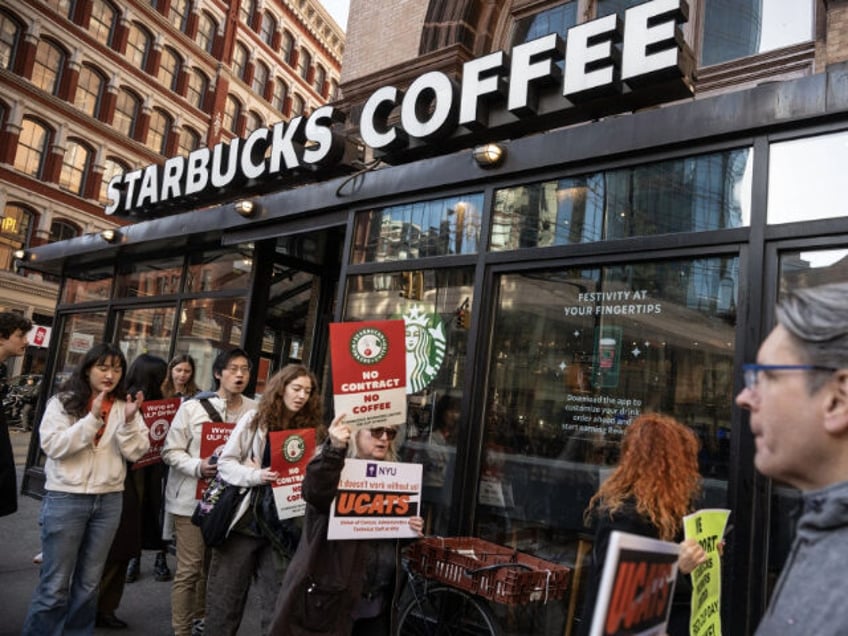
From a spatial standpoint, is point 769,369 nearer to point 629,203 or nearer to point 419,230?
point 629,203

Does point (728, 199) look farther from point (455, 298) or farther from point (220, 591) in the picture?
point (220, 591)

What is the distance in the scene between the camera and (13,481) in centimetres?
408

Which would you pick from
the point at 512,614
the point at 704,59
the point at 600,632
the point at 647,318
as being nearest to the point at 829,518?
the point at 600,632

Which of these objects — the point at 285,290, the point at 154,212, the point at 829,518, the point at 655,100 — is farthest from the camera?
the point at 154,212

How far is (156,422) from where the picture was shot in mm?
5250

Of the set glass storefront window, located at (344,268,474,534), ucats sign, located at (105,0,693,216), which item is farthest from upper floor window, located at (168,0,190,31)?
glass storefront window, located at (344,268,474,534)

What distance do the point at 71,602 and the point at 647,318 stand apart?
4.21m

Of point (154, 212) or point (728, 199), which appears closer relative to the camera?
point (728, 199)

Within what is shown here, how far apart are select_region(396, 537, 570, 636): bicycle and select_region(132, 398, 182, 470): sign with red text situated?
2361mm

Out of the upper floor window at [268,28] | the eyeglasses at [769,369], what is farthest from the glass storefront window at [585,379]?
the upper floor window at [268,28]

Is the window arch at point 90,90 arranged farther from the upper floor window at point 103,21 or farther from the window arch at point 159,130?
the window arch at point 159,130

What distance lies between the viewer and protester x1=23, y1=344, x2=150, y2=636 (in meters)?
3.89

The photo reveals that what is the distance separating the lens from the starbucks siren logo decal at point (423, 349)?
5383 millimetres

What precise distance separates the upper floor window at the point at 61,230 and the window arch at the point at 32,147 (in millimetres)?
2195
